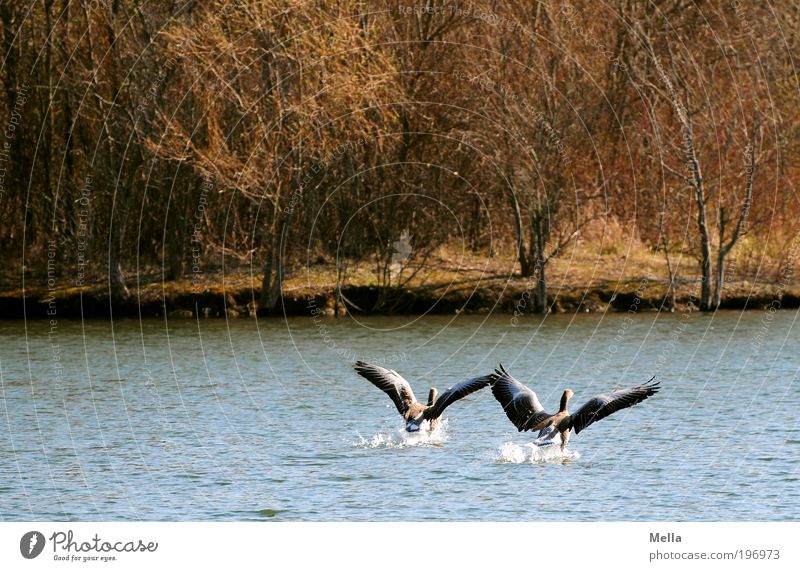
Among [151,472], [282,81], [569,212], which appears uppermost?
[282,81]

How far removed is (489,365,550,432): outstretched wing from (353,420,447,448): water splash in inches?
111

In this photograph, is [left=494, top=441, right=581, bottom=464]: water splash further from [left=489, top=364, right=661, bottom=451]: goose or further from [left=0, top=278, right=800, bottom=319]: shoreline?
[left=0, top=278, right=800, bottom=319]: shoreline

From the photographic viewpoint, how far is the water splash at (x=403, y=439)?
89.1 ft

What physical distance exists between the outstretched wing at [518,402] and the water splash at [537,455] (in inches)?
51.0

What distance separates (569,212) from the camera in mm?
55656

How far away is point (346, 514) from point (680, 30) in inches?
1667

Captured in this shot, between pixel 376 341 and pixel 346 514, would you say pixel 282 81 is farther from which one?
pixel 346 514

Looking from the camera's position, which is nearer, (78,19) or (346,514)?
(346,514)

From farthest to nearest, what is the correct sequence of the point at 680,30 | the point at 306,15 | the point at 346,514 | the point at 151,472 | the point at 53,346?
the point at 680,30 < the point at 306,15 < the point at 53,346 < the point at 151,472 < the point at 346,514

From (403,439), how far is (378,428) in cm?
169

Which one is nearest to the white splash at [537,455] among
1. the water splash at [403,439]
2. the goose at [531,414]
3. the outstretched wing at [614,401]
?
the goose at [531,414]

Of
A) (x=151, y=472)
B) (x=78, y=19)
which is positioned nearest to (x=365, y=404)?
(x=151, y=472)

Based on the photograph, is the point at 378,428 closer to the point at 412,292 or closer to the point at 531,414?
the point at 531,414

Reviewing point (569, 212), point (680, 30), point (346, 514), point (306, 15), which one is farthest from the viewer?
point (680, 30)
